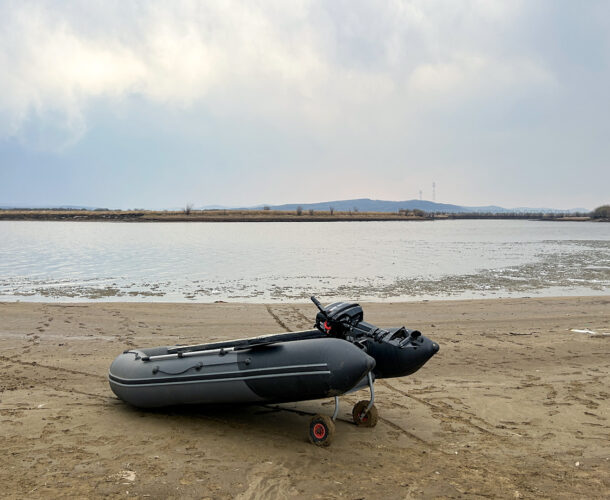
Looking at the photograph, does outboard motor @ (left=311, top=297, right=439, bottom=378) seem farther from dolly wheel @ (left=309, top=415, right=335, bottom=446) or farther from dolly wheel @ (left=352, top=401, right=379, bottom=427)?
dolly wheel @ (left=309, top=415, right=335, bottom=446)

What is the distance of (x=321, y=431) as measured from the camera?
6.03 metres

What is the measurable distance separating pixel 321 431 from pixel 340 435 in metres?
0.46

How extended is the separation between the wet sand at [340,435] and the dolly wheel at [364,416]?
0.13 meters

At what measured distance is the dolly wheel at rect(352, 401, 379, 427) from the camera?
663cm

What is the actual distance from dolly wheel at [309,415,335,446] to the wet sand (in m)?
0.10

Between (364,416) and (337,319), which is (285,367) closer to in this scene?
(337,319)

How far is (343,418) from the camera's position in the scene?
6973 millimetres

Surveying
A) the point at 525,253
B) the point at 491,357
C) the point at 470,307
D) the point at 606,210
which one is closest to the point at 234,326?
the point at 491,357

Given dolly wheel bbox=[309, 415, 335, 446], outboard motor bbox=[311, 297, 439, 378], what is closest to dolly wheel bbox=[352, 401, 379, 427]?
outboard motor bbox=[311, 297, 439, 378]

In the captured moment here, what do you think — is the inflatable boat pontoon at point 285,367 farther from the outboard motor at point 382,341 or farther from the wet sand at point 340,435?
the wet sand at point 340,435

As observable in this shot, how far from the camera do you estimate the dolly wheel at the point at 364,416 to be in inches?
261

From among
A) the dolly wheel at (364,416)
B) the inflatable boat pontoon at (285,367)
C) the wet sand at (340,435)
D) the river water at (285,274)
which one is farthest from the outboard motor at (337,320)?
the river water at (285,274)

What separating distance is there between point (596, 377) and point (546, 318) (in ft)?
17.1

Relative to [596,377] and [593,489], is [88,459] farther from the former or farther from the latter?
[596,377]
